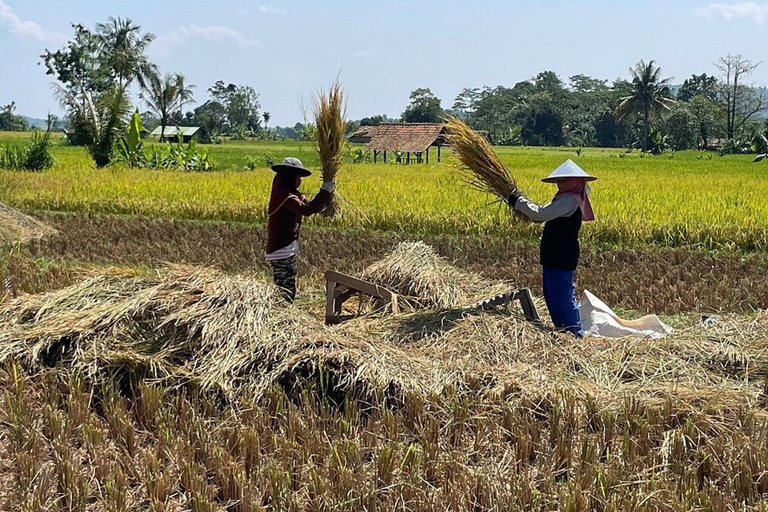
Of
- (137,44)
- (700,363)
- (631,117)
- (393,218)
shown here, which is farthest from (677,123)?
(700,363)

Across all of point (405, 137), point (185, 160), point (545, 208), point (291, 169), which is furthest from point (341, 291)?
point (405, 137)

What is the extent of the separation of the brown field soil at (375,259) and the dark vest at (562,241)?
5.64 ft

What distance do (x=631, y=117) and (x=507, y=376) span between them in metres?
54.0

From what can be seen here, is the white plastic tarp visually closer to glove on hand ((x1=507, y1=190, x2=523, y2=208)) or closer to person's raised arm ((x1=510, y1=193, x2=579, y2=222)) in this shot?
person's raised arm ((x1=510, y1=193, x2=579, y2=222))

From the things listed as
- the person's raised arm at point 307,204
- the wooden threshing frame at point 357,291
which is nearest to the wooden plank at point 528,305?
the wooden threshing frame at point 357,291

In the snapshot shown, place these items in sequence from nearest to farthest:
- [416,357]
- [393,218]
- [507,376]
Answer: [507,376] → [416,357] → [393,218]

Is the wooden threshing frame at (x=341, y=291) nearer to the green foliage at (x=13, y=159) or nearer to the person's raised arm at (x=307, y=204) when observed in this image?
the person's raised arm at (x=307, y=204)

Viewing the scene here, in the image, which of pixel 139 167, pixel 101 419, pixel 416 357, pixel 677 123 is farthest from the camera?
pixel 677 123

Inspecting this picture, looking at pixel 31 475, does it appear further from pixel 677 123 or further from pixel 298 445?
pixel 677 123

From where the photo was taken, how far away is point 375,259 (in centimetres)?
804

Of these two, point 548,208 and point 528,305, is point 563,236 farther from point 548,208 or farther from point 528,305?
point 528,305

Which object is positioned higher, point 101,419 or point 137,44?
point 137,44

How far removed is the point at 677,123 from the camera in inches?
1721

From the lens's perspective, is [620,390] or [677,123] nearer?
[620,390]
